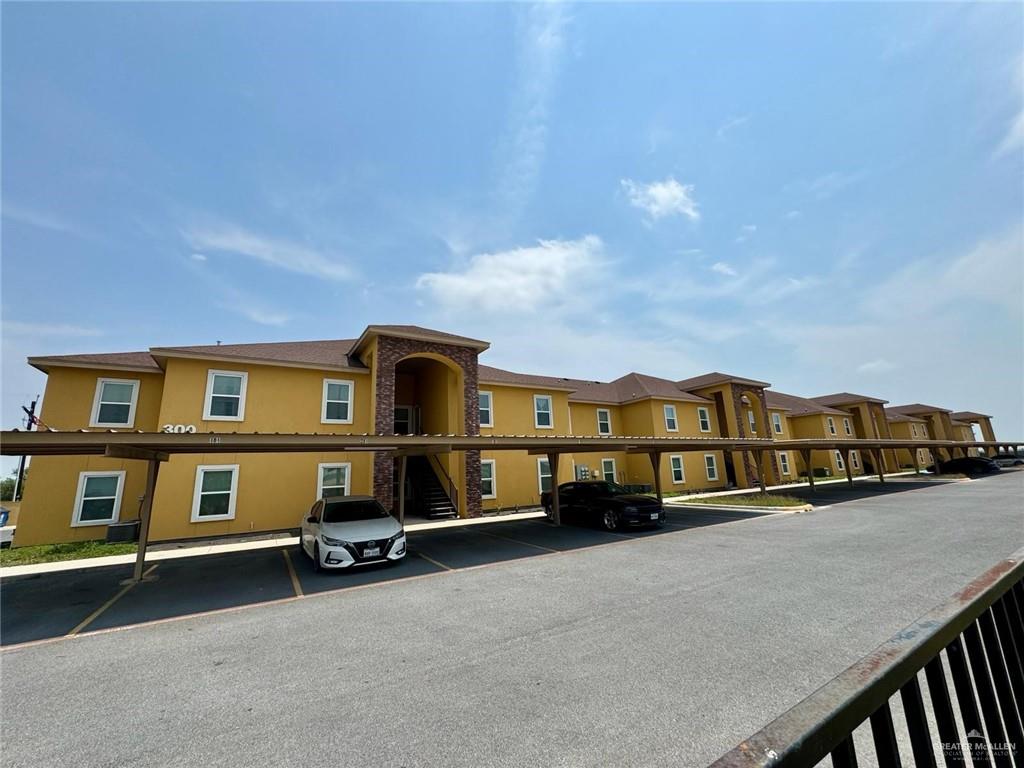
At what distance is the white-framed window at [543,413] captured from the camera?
21281 mm

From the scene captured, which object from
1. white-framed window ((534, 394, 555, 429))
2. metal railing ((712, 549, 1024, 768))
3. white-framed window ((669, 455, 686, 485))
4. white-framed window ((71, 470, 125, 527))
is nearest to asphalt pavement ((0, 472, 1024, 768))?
metal railing ((712, 549, 1024, 768))

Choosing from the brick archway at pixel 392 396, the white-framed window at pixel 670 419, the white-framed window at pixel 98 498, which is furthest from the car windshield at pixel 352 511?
the white-framed window at pixel 670 419

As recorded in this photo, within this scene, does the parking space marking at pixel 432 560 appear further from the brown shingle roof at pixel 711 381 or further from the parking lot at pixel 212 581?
the brown shingle roof at pixel 711 381

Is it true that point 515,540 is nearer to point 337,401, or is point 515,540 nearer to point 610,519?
point 610,519

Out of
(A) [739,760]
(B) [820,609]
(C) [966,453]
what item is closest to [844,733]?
(A) [739,760]

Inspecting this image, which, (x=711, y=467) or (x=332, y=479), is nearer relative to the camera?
(x=332, y=479)

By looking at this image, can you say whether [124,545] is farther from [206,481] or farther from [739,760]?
[739,760]

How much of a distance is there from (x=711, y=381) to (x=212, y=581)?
27.7 m

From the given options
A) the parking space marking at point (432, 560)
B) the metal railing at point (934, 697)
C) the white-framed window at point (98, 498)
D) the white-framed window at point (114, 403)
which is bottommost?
the parking space marking at point (432, 560)

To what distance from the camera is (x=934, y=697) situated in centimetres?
136

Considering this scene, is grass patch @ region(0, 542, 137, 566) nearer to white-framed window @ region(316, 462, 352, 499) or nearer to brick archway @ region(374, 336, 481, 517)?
white-framed window @ region(316, 462, 352, 499)

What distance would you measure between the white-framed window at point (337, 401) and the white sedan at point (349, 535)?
5.88m

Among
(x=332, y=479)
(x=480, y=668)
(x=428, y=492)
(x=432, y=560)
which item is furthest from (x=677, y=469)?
(x=480, y=668)

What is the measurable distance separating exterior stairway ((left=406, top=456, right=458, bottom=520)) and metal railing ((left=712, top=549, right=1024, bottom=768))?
16.3 meters
